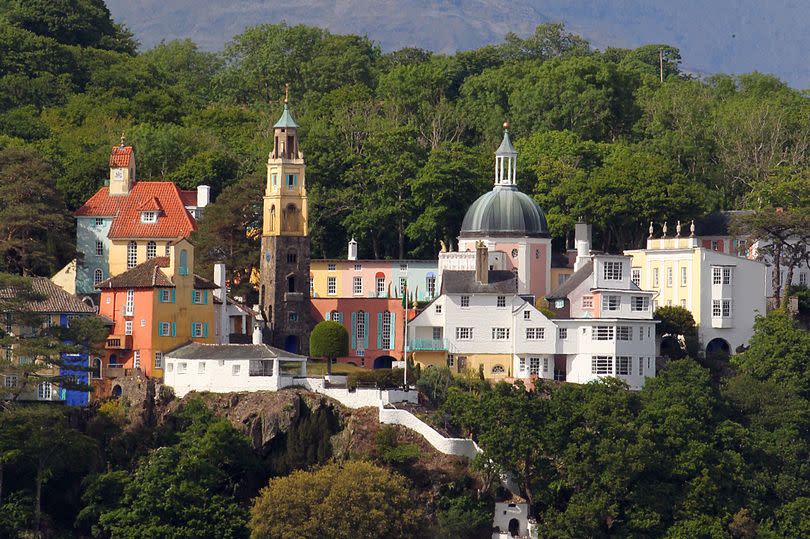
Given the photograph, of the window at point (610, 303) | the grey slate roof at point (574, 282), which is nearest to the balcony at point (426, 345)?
the grey slate roof at point (574, 282)

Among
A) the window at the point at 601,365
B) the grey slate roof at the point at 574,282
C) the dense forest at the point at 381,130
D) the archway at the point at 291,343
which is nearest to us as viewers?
the window at the point at 601,365

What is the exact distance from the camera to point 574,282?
334 ft

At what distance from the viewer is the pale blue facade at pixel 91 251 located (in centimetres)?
10594

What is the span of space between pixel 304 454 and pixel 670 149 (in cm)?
4328

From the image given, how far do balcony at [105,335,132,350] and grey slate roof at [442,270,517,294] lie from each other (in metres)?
14.8

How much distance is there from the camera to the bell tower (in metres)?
101

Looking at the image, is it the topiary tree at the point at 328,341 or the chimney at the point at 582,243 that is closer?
the topiary tree at the point at 328,341

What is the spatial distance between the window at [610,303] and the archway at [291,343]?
1463 cm

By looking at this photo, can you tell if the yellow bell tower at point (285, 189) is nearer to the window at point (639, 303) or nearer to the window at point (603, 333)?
the window at point (603, 333)

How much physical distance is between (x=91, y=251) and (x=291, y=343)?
12344 mm

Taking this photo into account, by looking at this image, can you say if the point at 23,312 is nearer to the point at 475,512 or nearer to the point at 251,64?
the point at 475,512

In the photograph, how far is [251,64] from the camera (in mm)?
152750

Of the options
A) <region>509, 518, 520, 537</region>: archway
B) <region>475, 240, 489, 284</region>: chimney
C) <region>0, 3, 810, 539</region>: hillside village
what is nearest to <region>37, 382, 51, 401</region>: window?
<region>0, 3, 810, 539</region>: hillside village

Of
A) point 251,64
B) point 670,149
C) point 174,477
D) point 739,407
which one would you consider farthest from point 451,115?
point 174,477
